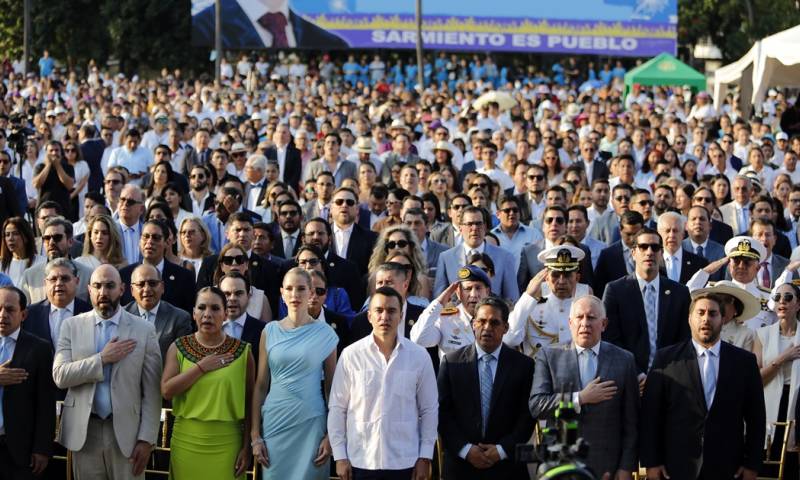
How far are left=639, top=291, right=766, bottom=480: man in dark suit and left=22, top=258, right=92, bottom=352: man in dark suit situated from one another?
374 centimetres

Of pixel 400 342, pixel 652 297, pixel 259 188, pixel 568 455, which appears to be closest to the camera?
pixel 568 455

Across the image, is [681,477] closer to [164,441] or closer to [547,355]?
[547,355]

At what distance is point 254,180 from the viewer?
1547 cm

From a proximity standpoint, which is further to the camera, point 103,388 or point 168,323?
point 168,323

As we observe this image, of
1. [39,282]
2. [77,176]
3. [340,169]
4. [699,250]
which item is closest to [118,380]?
[39,282]

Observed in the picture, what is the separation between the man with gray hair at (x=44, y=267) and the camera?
10539 mm

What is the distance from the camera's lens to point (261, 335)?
9.03 meters

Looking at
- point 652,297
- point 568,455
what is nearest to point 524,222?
point 652,297

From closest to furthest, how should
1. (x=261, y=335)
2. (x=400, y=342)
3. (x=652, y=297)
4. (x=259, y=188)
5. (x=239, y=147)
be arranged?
(x=400, y=342) → (x=261, y=335) → (x=652, y=297) → (x=259, y=188) → (x=239, y=147)

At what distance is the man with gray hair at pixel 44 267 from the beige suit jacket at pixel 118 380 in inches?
56.2

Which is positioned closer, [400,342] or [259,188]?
[400,342]

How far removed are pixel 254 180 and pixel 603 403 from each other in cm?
763

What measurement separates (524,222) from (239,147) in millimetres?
4534

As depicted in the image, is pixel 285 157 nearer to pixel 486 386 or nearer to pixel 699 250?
pixel 699 250
